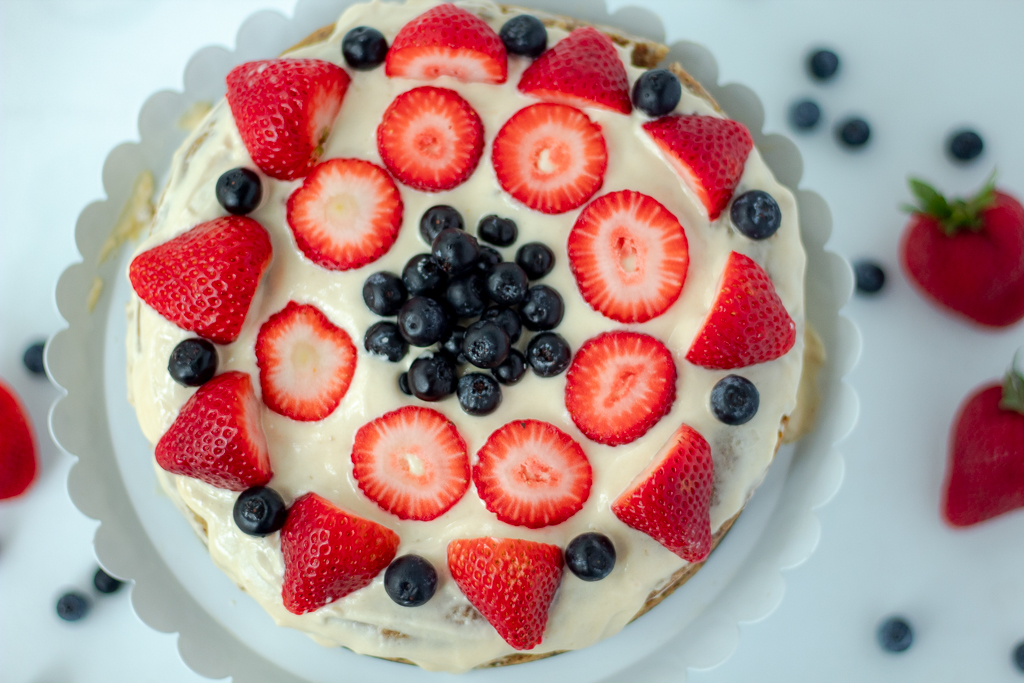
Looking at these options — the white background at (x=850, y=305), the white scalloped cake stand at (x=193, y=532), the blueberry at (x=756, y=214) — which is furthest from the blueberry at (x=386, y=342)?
the white background at (x=850, y=305)

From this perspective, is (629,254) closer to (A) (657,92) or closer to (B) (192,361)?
(A) (657,92)

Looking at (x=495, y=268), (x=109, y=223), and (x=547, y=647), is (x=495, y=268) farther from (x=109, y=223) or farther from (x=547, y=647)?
(x=109, y=223)

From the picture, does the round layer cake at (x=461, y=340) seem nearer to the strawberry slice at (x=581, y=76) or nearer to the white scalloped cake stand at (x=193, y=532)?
the strawberry slice at (x=581, y=76)

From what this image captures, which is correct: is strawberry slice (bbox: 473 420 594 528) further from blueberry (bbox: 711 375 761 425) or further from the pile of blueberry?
blueberry (bbox: 711 375 761 425)

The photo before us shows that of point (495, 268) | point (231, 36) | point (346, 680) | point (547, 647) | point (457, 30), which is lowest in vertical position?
point (346, 680)

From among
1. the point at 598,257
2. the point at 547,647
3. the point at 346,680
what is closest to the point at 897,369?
the point at 598,257

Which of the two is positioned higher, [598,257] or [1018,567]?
[598,257]

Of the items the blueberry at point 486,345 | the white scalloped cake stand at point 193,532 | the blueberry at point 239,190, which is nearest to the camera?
the blueberry at point 486,345

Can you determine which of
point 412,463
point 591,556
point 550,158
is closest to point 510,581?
point 591,556
